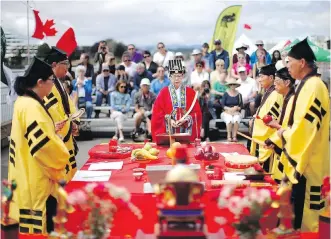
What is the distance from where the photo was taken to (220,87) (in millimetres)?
10680

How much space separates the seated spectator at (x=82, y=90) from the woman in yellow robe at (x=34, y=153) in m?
6.78

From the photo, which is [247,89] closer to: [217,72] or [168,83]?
[217,72]

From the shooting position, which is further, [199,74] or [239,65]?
[239,65]

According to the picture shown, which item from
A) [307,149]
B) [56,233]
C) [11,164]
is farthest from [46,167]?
[307,149]

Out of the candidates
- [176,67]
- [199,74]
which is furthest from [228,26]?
[176,67]

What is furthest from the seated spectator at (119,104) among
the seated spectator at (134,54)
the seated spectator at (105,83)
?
the seated spectator at (134,54)

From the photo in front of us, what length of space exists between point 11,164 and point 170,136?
1.92m

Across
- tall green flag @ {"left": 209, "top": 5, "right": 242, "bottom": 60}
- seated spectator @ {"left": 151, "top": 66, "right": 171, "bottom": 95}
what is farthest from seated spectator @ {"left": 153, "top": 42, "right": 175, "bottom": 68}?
seated spectator @ {"left": 151, "top": 66, "right": 171, "bottom": 95}

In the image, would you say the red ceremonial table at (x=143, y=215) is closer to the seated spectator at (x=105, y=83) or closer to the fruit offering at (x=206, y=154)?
the fruit offering at (x=206, y=154)

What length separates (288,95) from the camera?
196 inches

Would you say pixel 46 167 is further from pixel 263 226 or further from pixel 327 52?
pixel 327 52

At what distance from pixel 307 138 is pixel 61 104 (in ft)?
7.75

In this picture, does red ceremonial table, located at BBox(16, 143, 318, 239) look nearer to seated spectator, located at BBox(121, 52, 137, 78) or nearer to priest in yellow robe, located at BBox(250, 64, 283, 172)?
priest in yellow robe, located at BBox(250, 64, 283, 172)

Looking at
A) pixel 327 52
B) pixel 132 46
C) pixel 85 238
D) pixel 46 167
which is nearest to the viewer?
pixel 85 238
